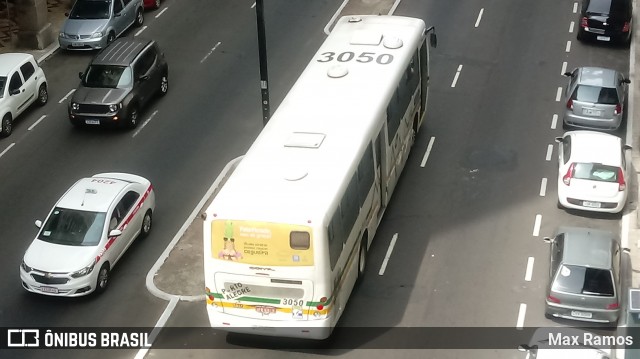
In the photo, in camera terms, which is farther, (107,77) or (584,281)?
(107,77)

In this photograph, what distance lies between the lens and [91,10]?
40.4 metres

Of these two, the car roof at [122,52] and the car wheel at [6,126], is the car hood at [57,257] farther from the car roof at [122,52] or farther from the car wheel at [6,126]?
the car roof at [122,52]

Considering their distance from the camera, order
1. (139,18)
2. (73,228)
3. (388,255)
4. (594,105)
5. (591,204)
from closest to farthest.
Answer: (73,228), (388,255), (591,204), (594,105), (139,18)

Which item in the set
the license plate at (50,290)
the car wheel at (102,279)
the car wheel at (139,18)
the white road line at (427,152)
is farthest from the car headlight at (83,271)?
the car wheel at (139,18)

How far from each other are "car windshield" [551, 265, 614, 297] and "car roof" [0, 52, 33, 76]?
19.7m

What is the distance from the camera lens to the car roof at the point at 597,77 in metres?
33.4

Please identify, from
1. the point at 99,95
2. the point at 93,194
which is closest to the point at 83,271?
the point at 93,194

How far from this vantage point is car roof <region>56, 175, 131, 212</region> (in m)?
26.7

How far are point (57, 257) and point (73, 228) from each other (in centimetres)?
97

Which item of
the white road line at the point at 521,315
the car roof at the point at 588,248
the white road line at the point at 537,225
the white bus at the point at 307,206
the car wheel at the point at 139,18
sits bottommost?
A: the car wheel at the point at 139,18

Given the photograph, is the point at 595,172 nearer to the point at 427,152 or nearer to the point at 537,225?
the point at 537,225

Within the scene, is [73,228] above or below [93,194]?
below

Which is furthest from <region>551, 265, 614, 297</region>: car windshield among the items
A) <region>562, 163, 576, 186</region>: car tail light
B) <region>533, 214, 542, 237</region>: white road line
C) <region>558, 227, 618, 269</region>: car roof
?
<region>562, 163, 576, 186</region>: car tail light

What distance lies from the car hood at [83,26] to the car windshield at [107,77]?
5.28 meters
